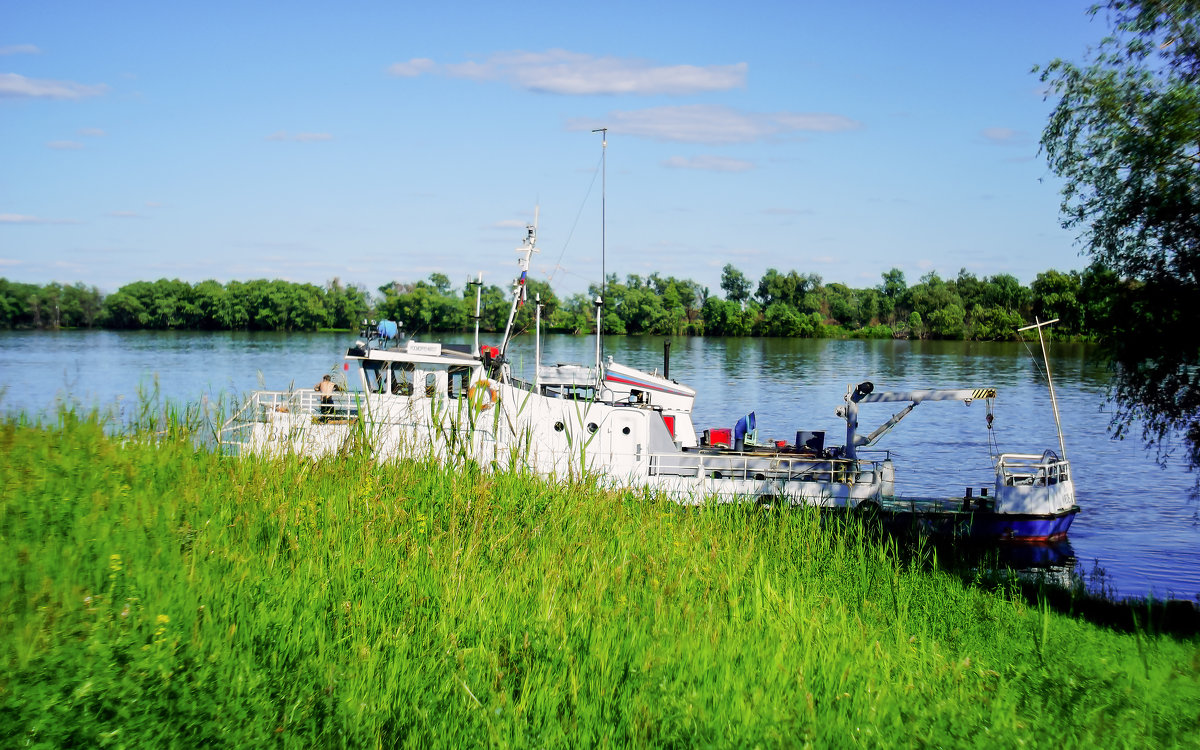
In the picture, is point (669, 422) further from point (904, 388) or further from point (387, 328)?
point (904, 388)

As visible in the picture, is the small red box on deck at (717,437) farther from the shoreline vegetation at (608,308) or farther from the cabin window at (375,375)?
the shoreline vegetation at (608,308)

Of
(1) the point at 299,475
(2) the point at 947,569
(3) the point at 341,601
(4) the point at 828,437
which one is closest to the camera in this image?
(3) the point at 341,601

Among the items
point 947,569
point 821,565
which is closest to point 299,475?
point 821,565

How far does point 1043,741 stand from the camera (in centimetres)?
514

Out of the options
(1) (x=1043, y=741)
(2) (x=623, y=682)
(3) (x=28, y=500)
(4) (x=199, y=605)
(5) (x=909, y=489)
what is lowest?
(5) (x=909, y=489)

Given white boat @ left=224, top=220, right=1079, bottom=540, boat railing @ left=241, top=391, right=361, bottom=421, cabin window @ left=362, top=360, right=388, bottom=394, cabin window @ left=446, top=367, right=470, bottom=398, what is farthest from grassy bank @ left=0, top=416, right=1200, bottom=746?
cabin window @ left=362, top=360, right=388, bottom=394

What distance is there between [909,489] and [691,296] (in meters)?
116

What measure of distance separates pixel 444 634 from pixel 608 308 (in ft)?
393

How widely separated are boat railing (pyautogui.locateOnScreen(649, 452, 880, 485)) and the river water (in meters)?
3.90

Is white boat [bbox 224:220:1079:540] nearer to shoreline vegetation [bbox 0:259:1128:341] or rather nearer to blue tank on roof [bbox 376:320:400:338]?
blue tank on roof [bbox 376:320:400:338]

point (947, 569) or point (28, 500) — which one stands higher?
point (28, 500)

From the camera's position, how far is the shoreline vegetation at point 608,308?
110 metres

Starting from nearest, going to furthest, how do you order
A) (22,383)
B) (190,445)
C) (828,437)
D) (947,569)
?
(190,445)
(947,569)
(828,437)
(22,383)

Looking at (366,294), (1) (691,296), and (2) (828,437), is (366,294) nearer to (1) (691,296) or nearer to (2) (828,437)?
(1) (691,296)
